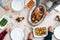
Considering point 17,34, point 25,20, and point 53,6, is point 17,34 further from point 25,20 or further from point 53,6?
point 53,6

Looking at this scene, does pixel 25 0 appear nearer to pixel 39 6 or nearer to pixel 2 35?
pixel 39 6

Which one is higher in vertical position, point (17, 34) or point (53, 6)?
point (53, 6)

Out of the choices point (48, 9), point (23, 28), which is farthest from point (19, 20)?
point (48, 9)

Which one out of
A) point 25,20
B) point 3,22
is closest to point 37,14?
point 25,20

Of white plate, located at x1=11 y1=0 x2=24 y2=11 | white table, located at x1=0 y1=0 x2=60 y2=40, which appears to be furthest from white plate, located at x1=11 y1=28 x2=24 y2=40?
white plate, located at x1=11 y1=0 x2=24 y2=11

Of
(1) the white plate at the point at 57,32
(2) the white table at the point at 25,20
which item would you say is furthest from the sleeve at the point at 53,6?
(1) the white plate at the point at 57,32

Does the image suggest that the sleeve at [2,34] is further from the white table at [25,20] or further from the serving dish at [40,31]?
the serving dish at [40,31]
